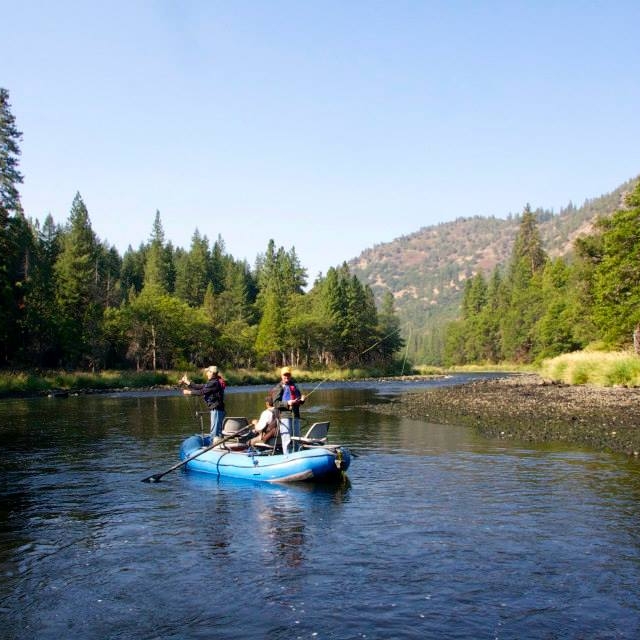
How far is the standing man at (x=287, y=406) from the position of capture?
641 inches

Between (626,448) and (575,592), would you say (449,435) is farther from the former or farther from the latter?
(575,592)

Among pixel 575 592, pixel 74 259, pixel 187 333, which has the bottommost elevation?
pixel 575 592

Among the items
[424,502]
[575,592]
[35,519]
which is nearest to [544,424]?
[424,502]

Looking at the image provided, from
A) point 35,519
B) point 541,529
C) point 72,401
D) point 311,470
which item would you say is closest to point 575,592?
point 541,529

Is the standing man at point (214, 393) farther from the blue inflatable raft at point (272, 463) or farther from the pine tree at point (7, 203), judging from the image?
the pine tree at point (7, 203)

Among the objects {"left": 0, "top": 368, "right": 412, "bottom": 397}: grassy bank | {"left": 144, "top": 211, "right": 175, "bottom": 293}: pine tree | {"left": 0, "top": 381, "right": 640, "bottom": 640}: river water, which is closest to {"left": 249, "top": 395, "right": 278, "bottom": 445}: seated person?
{"left": 0, "top": 381, "right": 640, "bottom": 640}: river water

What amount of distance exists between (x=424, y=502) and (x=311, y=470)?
3.05 metres

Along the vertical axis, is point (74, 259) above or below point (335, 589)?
above

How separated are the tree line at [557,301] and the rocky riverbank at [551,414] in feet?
47.2

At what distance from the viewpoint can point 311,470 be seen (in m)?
15.5

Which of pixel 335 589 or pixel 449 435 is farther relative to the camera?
pixel 449 435

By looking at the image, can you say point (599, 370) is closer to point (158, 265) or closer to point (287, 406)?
point (287, 406)

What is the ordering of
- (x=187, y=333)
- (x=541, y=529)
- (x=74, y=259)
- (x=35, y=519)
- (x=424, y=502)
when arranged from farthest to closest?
(x=187, y=333)
(x=74, y=259)
(x=424, y=502)
(x=35, y=519)
(x=541, y=529)

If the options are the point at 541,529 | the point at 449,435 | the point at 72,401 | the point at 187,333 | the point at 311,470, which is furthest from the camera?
the point at 187,333
